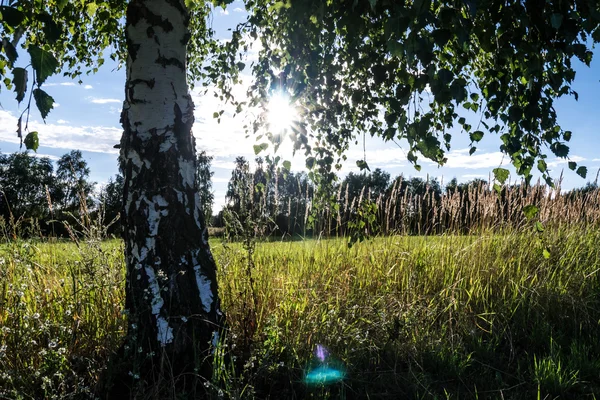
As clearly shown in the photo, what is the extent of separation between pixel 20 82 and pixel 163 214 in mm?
1259

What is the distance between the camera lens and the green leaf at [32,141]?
1.46 m

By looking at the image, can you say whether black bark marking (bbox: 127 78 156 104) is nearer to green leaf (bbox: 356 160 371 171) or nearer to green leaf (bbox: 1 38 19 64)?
green leaf (bbox: 1 38 19 64)

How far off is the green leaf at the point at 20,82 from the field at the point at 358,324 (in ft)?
3.83

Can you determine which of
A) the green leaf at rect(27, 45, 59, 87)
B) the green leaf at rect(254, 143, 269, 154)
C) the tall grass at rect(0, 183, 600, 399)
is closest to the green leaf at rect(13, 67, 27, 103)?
the green leaf at rect(27, 45, 59, 87)

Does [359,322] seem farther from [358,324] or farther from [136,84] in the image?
[136,84]

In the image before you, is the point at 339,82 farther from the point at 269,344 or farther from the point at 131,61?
the point at 269,344

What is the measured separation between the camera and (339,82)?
10.7ft

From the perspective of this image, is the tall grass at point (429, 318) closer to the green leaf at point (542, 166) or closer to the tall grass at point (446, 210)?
the tall grass at point (446, 210)

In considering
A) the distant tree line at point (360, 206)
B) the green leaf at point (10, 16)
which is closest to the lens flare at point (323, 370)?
the distant tree line at point (360, 206)

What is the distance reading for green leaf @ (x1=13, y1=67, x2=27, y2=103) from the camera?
1258mm

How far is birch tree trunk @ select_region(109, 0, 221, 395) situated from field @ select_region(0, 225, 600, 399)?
219mm

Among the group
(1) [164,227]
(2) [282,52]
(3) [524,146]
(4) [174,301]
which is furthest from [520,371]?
(2) [282,52]

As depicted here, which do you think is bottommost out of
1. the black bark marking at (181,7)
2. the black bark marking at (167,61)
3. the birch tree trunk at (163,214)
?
the birch tree trunk at (163,214)

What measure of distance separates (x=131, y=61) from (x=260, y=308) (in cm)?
176
